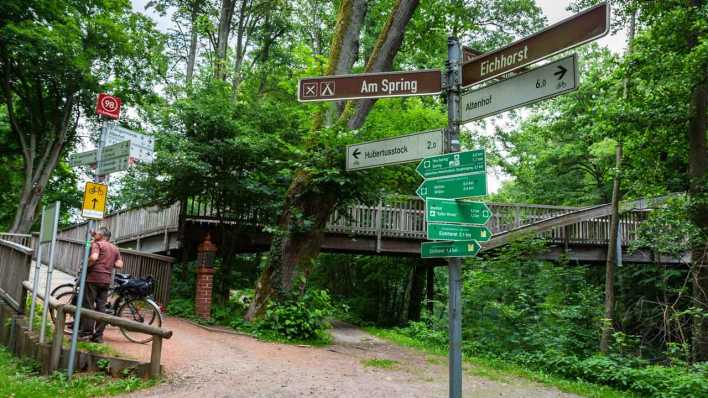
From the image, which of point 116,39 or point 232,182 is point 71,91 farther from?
point 232,182

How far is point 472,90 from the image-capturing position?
4.41m

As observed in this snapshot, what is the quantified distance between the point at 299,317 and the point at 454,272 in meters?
7.10

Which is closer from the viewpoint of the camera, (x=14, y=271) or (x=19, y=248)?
A: (x=19, y=248)

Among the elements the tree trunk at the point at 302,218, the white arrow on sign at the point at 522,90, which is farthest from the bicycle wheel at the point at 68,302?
the white arrow on sign at the point at 522,90

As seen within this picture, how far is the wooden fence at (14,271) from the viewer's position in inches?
324

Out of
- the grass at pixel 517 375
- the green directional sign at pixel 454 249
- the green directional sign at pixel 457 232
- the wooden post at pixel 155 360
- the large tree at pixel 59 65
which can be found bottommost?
the grass at pixel 517 375

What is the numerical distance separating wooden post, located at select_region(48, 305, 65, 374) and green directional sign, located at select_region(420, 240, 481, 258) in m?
4.98

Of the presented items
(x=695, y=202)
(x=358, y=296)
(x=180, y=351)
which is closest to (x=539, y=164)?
(x=358, y=296)

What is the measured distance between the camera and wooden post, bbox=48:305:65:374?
643 centimetres

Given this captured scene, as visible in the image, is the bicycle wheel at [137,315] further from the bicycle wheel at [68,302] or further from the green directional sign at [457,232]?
the green directional sign at [457,232]

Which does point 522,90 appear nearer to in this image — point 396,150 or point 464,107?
point 464,107

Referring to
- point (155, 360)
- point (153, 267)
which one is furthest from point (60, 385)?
point (153, 267)

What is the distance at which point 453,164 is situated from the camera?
4.01 metres

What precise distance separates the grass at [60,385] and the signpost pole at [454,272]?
4.10 m
